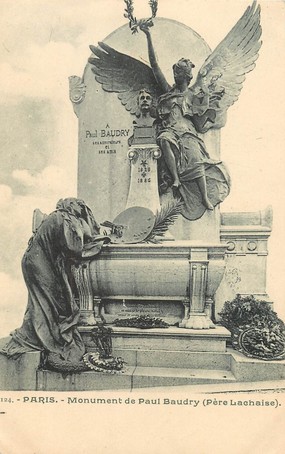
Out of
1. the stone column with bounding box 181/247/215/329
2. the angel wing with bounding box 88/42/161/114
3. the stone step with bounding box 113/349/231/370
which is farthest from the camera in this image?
the angel wing with bounding box 88/42/161/114

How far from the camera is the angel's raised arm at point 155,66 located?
6.96 meters

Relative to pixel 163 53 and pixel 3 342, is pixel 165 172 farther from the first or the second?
pixel 3 342

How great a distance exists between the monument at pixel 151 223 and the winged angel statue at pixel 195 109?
1 centimetres

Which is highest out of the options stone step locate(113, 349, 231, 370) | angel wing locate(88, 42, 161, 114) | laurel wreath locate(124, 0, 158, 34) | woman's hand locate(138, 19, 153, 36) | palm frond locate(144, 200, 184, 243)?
laurel wreath locate(124, 0, 158, 34)

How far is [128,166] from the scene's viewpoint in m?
7.20

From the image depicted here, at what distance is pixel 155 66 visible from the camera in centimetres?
700

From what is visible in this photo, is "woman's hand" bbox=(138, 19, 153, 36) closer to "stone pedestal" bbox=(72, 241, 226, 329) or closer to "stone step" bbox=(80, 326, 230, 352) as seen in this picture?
"stone pedestal" bbox=(72, 241, 226, 329)

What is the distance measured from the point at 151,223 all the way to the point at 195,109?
163 cm

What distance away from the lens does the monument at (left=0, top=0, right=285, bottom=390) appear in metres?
6.52

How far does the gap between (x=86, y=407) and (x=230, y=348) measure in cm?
192

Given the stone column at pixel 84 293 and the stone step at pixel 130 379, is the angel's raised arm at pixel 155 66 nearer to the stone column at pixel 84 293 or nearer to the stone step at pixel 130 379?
the stone column at pixel 84 293

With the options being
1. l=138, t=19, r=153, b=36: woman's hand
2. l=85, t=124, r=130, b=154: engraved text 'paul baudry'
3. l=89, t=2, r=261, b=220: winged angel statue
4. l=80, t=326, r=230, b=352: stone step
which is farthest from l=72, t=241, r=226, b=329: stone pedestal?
l=138, t=19, r=153, b=36: woman's hand

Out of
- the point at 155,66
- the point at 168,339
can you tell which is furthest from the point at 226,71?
the point at 168,339

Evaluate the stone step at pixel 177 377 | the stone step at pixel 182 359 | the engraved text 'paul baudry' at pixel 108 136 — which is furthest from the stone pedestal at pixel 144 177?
the stone step at pixel 177 377
